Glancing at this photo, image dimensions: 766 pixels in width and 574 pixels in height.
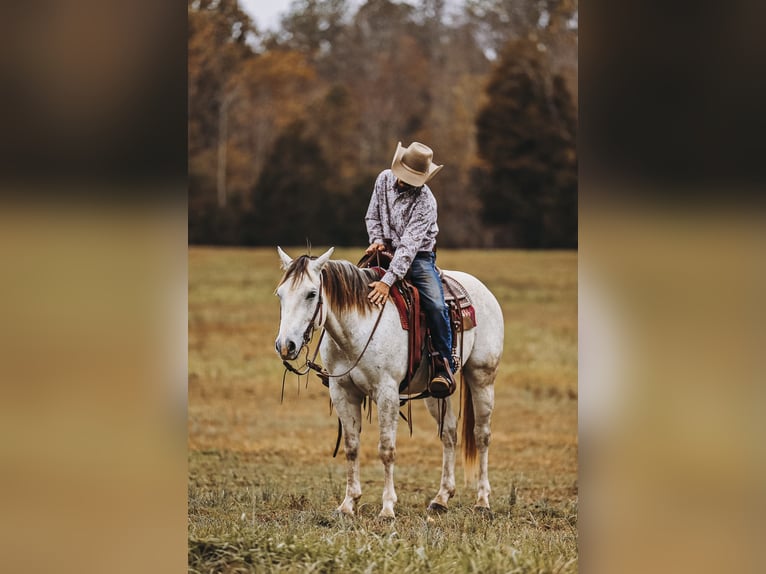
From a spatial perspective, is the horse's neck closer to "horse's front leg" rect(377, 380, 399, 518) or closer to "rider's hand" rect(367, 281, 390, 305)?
"rider's hand" rect(367, 281, 390, 305)

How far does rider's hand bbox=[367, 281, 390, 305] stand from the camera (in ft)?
20.9

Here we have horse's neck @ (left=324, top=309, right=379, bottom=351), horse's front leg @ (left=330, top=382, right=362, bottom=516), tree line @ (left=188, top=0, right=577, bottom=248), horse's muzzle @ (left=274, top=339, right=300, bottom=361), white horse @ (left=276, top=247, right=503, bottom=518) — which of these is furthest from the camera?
tree line @ (left=188, top=0, right=577, bottom=248)

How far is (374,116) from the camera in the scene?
2747 centimetres

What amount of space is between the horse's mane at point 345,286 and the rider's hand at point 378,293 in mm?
36

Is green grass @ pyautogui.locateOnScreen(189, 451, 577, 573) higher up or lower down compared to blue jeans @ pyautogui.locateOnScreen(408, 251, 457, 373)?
lower down

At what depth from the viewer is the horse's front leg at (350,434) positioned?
6496 millimetres

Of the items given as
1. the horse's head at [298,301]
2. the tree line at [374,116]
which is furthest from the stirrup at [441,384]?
the tree line at [374,116]

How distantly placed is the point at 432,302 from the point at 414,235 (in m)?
0.51

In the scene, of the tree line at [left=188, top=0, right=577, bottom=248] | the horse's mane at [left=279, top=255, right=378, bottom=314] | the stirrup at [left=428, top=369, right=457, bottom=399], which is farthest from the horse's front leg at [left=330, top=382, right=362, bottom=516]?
the tree line at [left=188, top=0, right=577, bottom=248]

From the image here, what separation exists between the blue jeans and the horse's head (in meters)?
1.02

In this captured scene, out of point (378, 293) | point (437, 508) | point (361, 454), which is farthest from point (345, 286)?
point (361, 454)
